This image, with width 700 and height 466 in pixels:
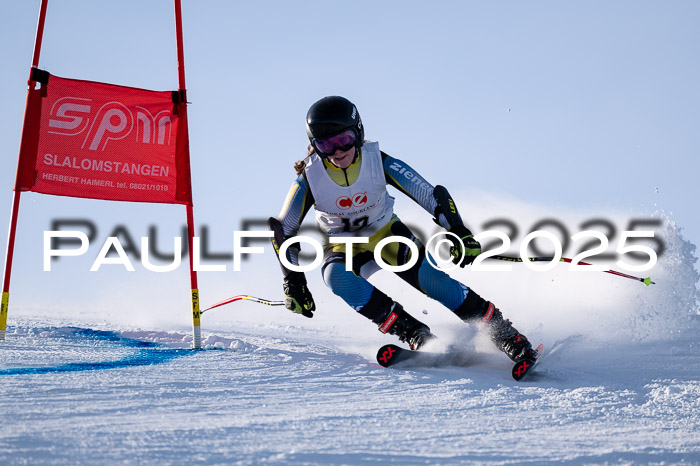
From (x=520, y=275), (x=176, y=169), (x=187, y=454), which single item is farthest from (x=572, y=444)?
(x=520, y=275)

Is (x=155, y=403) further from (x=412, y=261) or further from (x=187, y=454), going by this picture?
(x=412, y=261)

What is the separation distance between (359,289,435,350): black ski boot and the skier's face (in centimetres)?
82

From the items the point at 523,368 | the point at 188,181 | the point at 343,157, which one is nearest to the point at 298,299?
the point at 343,157

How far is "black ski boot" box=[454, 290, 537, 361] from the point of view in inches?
147

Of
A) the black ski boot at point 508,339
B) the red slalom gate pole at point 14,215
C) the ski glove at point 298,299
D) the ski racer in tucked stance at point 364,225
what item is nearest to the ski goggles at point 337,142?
the ski racer in tucked stance at point 364,225

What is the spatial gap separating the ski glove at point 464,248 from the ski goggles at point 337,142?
33.7 inches

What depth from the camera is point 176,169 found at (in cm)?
534

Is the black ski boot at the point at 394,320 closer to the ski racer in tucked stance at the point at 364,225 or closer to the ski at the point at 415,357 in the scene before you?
the ski racer in tucked stance at the point at 364,225

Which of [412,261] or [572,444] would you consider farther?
[412,261]

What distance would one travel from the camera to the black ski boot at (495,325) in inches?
147

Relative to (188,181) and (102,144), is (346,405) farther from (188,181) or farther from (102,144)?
(102,144)

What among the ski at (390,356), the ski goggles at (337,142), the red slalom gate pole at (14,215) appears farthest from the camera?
the red slalom gate pole at (14,215)

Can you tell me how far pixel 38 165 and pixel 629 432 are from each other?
4689 mm

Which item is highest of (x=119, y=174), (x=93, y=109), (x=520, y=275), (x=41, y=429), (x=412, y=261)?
(x=93, y=109)
